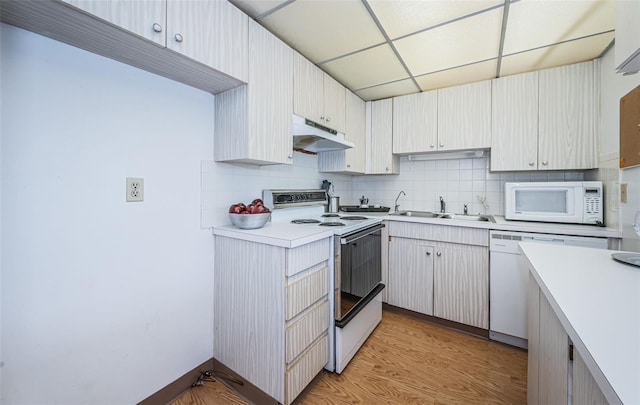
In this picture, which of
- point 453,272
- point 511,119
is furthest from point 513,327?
point 511,119

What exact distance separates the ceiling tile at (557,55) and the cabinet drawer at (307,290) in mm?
2104

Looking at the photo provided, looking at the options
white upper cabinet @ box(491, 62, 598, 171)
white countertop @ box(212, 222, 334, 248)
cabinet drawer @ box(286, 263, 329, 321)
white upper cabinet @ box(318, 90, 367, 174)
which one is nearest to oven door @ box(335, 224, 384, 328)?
cabinet drawer @ box(286, 263, 329, 321)

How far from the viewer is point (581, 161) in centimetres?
194

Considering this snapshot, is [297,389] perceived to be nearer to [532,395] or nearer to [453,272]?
[532,395]

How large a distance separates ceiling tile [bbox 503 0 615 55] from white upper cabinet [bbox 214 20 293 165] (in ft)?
4.52

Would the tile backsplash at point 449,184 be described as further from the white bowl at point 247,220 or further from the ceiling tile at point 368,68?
the white bowl at point 247,220

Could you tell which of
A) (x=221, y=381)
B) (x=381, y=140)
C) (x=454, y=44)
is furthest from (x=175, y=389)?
(x=454, y=44)

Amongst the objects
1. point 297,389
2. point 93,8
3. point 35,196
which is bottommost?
point 297,389

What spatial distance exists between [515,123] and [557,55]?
512 mm

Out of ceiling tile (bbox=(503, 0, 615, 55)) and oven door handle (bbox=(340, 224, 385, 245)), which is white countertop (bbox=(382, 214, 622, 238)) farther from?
ceiling tile (bbox=(503, 0, 615, 55))

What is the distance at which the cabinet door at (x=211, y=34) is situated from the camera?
3.71ft

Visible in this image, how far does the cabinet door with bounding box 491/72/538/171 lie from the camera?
2092 mm

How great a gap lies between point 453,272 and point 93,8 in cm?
270

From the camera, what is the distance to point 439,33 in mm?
1628
